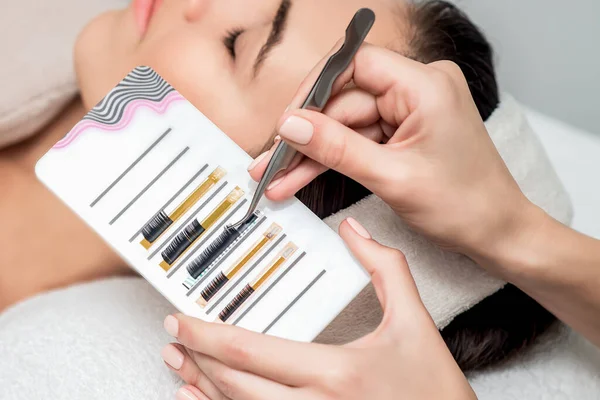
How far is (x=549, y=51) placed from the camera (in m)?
1.20

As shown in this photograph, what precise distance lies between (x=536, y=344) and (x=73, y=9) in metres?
1.06

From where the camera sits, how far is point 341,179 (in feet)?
2.64

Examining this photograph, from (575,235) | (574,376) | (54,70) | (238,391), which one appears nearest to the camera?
(238,391)

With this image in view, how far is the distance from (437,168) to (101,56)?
1.77 ft

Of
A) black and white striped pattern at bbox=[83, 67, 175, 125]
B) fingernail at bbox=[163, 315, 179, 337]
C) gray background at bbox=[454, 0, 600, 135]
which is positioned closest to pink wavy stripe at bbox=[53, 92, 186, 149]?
black and white striped pattern at bbox=[83, 67, 175, 125]

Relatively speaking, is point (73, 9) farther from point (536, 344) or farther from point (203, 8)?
point (536, 344)

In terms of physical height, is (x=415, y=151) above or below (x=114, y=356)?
above

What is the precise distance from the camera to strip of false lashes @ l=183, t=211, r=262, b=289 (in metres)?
0.63

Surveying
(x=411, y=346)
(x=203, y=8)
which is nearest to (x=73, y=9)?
(x=203, y=8)

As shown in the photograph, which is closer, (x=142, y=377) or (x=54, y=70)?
(x=142, y=377)

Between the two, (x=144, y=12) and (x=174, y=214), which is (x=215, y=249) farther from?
(x=144, y=12)

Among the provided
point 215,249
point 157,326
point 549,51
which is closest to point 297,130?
point 215,249

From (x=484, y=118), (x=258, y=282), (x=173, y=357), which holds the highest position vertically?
(x=484, y=118)

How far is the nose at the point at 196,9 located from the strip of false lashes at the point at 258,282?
0.36 m
